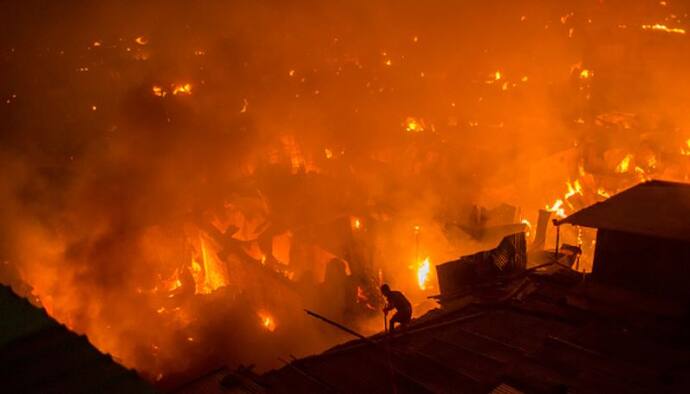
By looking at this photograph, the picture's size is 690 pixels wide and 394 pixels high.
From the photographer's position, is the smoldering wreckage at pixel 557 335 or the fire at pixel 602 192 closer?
the smoldering wreckage at pixel 557 335

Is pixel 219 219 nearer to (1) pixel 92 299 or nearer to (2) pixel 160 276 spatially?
(2) pixel 160 276

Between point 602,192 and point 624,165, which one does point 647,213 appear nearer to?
point 602,192

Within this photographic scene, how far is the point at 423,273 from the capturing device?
24.0 meters

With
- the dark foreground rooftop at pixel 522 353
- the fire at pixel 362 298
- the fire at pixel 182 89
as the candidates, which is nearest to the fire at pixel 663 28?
the fire at pixel 362 298

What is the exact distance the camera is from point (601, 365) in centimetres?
753

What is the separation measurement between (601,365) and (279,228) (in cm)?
1999

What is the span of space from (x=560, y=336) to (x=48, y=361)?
28.3 ft

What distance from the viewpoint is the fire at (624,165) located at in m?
29.2

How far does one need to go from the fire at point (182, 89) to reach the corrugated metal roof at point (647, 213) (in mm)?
30270

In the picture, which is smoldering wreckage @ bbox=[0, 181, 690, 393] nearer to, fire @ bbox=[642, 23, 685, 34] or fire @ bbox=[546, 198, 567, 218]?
fire @ bbox=[546, 198, 567, 218]

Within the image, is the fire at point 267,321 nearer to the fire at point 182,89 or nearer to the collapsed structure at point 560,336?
the collapsed structure at point 560,336

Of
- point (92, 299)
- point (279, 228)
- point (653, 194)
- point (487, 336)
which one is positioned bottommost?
point (92, 299)

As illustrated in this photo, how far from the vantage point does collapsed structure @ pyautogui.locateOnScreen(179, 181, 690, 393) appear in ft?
24.0

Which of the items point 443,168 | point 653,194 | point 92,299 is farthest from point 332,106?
point 653,194
